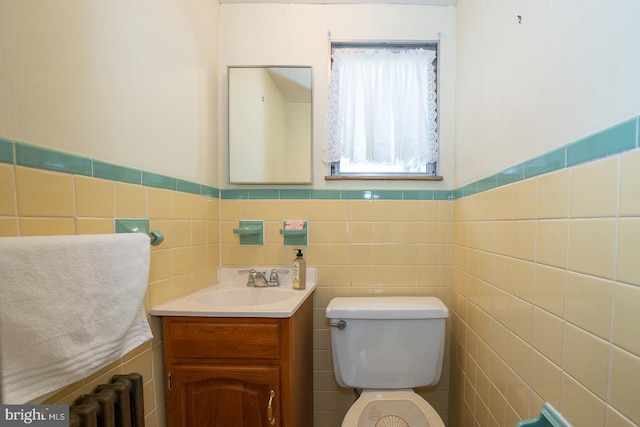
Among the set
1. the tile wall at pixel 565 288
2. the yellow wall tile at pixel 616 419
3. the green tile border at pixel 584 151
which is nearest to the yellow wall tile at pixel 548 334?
the tile wall at pixel 565 288

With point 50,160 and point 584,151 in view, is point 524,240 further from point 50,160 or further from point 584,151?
point 50,160

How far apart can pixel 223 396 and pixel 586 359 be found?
1111 millimetres

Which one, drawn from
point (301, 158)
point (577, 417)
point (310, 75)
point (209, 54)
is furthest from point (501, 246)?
point (209, 54)

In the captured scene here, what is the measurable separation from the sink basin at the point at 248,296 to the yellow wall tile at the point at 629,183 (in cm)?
112

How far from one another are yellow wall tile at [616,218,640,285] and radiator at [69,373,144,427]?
47.5 inches

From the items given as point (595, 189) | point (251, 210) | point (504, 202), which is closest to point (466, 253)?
point (504, 202)

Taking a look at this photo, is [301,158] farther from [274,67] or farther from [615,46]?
[615,46]

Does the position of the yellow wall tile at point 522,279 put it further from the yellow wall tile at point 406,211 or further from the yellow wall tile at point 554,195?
the yellow wall tile at point 406,211

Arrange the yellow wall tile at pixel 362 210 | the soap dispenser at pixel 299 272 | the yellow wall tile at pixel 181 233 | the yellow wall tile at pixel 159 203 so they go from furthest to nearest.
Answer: the yellow wall tile at pixel 362 210 < the soap dispenser at pixel 299 272 < the yellow wall tile at pixel 181 233 < the yellow wall tile at pixel 159 203

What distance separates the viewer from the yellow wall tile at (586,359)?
52 cm

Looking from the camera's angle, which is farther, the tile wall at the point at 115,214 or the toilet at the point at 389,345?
the toilet at the point at 389,345

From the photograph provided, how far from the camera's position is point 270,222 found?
141 cm

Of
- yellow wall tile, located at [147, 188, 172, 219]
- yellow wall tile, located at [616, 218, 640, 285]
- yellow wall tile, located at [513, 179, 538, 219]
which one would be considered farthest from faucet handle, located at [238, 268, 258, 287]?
yellow wall tile, located at [616, 218, 640, 285]

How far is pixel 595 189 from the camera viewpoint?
21.5 inches
